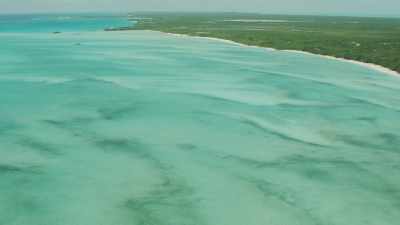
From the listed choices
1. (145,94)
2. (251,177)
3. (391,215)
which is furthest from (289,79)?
(391,215)

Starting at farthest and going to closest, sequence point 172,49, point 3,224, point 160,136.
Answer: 1. point 172,49
2. point 160,136
3. point 3,224

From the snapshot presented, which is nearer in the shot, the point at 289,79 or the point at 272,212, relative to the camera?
the point at 272,212

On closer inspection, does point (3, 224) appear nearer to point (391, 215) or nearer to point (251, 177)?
point (251, 177)

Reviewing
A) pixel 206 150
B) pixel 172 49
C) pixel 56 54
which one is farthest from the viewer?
pixel 172 49

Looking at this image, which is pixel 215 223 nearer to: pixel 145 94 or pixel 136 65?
pixel 145 94

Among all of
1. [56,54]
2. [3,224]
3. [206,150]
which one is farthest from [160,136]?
[56,54]

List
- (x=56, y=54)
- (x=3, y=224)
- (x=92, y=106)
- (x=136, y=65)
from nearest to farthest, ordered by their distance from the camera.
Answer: (x=3, y=224) → (x=92, y=106) → (x=136, y=65) → (x=56, y=54)
